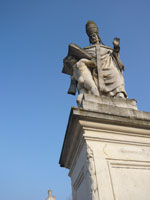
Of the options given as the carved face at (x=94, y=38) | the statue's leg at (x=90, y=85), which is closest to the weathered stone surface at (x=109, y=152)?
the statue's leg at (x=90, y=85)

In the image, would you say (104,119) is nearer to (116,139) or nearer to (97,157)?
(116,139)

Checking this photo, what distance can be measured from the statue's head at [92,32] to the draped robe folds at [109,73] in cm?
69

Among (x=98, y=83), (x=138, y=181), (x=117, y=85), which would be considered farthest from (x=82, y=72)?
(x=138, y=181)

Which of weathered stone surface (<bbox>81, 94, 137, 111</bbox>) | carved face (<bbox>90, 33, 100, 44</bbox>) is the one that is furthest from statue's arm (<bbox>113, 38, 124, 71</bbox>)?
weathered stone surface (<bbox>81, 94, 137, 111</bbox>)

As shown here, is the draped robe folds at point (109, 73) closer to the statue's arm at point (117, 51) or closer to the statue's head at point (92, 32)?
the statue's arm at point (117, 51)

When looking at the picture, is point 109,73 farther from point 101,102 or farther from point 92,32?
point 92,32

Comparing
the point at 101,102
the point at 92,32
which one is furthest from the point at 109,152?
the point at 92,32

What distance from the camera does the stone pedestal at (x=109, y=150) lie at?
3283 mm

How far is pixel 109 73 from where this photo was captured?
216 inches

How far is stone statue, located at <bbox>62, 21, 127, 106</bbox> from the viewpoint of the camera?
5.11 m

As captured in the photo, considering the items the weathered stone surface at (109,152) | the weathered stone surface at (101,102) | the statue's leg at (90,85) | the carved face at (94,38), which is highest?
the carved face at (94,38)

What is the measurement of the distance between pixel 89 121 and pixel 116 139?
563 mm

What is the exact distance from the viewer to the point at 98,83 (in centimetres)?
531

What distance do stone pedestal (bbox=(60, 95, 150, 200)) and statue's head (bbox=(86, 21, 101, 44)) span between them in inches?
112
